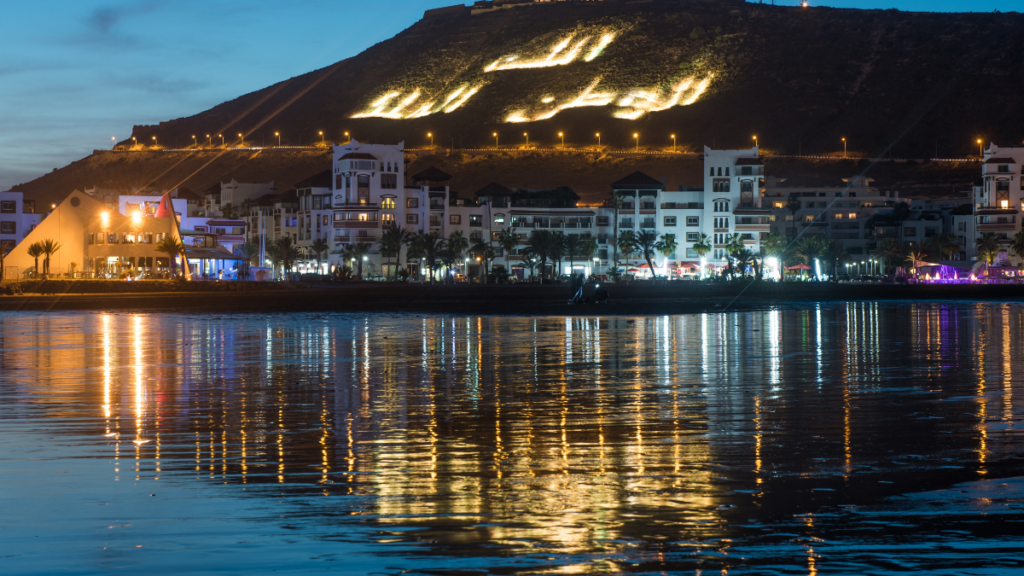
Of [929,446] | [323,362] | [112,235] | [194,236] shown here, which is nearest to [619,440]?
[929,446]

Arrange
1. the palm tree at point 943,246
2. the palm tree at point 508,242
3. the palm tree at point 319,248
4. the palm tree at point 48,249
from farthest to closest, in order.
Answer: the palm tree at point 943,246 < the palm tree at point 508,242 < the palm tree at point 319,248 < the palm tree at point 48,249

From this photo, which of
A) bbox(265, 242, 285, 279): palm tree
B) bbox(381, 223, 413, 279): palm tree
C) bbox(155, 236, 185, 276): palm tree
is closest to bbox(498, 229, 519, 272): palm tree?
bbox(381, 223, 413, 279): palm tree

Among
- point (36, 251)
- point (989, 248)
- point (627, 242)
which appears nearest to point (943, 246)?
point (989, 248)

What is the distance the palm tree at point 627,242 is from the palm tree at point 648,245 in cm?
78

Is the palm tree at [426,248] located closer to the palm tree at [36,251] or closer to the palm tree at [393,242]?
the palm tree at [393,242]

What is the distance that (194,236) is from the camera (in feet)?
334

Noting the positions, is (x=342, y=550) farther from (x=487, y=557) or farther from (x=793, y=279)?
(x=793, y=279)

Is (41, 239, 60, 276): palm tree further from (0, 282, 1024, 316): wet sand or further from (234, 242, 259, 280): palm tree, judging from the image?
(234, 242, 259, 280): palm tree

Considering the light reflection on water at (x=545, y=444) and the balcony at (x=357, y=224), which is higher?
the balcony at (x=357, y=224)

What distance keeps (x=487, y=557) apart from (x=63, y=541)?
340cm

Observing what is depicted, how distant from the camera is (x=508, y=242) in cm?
12150

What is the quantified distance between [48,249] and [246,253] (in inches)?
1419

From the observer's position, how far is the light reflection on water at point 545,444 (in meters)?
7.65

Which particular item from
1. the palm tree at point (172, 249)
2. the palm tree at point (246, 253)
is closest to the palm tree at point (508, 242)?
the palm tree at point (246, 253)
